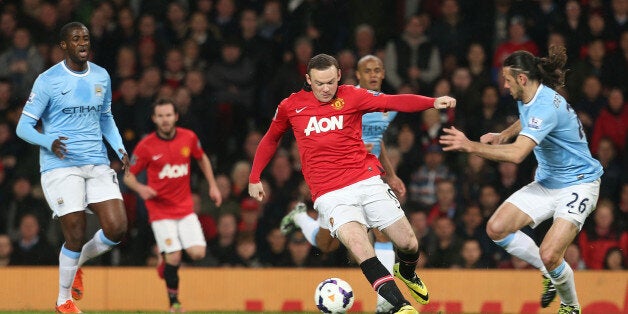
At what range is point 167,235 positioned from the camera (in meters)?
12.6

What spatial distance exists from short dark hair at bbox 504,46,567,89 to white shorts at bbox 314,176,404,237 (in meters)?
1.58

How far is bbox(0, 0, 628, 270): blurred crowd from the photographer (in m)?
14.1

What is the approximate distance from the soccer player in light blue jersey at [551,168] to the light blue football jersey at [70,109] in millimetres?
3556

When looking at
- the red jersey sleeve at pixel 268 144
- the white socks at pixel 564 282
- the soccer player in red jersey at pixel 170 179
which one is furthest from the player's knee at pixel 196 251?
the white socks at pixel 564 282

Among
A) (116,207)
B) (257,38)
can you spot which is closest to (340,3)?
(257,38)

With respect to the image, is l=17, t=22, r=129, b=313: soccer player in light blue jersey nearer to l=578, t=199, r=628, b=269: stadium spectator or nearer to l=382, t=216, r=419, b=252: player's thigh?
l=382, t=216, r=419, b=252: player's thigh

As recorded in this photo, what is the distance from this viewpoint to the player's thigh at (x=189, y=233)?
1278 centimetres

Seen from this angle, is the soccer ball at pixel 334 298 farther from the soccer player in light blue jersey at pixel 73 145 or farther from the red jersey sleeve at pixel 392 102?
the soccer player in light blue jersey at pixel 73 145

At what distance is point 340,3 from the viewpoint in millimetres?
16062

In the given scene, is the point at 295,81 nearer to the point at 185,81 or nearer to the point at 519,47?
the point at 185,81

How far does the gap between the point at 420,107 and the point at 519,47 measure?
6.46 meters

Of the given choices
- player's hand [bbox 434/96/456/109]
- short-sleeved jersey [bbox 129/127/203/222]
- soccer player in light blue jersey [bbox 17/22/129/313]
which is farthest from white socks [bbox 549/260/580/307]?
short-sleeved jersey [bbox 129/127/203/222]

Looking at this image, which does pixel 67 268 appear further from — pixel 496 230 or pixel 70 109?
pixel 496 230

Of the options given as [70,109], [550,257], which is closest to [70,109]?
[70,109]
